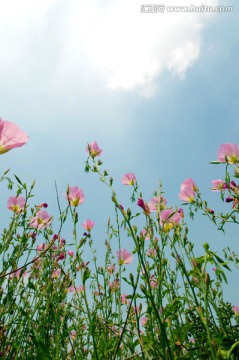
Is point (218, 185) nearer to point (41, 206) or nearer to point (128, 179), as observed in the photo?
point (128, 179)

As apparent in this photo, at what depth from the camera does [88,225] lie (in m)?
3.05

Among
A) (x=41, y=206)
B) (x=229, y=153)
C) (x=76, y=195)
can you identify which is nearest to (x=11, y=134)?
(x=76, y=195)

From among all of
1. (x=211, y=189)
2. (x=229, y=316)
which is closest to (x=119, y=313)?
(x=229, y=316)

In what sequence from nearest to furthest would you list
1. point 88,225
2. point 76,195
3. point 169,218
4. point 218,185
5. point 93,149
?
1. point 169,218
2. point 76,195
3. point 218,185
4. point 93,149
5. point 88,225

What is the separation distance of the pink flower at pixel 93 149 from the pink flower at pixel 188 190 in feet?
2.61

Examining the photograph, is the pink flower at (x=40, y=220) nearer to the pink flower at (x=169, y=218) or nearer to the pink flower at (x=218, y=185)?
the pink flower at (x=169, y=218)

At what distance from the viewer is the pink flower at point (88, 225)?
3.03 meters

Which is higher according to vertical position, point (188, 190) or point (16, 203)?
point (16, 203)

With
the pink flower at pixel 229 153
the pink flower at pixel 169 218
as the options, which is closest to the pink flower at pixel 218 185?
the pink flower at pixel 229 153

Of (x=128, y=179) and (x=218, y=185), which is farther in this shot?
(x=128, y=179)

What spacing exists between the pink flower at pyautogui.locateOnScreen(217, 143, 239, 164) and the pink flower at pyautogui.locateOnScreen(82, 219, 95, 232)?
1.31m

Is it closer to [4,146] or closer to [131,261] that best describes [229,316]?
[131,261]

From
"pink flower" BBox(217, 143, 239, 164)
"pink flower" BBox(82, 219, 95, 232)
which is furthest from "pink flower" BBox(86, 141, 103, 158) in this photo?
"pink flower" BBox(217, 143, 239, 164)

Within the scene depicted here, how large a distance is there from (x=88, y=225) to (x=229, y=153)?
56.3 inches
